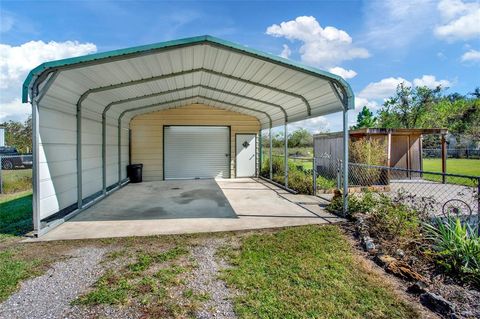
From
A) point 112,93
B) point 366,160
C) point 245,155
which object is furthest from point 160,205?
point 366,160

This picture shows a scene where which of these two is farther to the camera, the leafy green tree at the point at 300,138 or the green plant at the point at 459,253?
the leafy green tree at the point at 300,138

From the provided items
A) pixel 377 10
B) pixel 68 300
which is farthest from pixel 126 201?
pixel 377 10

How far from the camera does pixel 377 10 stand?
711 centimetres

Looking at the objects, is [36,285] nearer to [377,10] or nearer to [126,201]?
[126,201]

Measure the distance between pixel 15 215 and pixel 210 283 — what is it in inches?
200

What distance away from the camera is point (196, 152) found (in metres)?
12.0

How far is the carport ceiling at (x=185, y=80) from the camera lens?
4605 millimetres

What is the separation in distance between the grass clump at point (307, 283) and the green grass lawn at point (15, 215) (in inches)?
153

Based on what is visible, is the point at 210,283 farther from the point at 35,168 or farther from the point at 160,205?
the point at 160,205

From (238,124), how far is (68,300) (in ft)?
33.1

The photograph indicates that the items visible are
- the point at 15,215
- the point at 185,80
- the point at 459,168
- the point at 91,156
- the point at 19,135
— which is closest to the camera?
the point at 15,215

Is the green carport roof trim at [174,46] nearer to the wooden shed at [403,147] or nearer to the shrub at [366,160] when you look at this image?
the shrub at [366,160]

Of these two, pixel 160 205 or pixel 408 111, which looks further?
pixel 408 111

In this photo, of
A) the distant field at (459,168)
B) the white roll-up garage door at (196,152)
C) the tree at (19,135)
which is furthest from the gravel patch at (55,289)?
the tree at (19,135)
